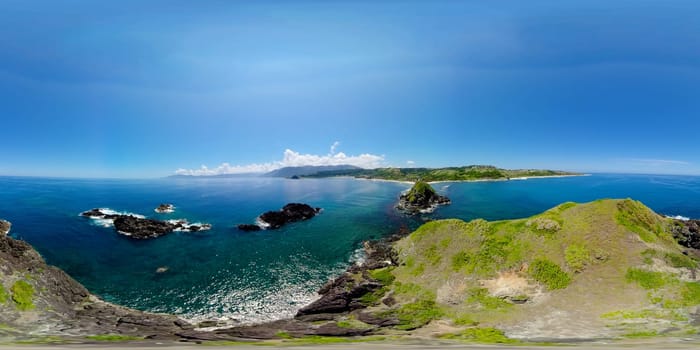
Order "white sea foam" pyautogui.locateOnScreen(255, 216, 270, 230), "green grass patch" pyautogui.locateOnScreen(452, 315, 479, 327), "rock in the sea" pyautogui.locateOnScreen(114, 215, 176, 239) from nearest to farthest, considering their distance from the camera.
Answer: "green grass patch" pyautogui.locateOnScreen(452, 315, 479, 327) → "rock in the sea" pyautogui.locateOnScreen(114, 215, 176, 239) → "white sea foam" pyautogui.locateOnScreen(255, 216, 270, 230)

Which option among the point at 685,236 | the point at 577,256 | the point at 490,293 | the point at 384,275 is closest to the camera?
the point at 490,293

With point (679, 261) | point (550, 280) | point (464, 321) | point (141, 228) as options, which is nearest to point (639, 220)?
point (679, 261)

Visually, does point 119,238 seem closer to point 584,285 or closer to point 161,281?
point 161,281

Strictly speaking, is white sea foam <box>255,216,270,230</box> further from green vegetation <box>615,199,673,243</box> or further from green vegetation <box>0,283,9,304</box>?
green vegetation <box>615,199,673,243</box>

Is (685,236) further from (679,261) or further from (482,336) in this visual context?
(482,336)

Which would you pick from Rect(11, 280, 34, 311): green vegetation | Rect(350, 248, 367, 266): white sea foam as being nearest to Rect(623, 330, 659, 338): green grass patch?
Rect(350, 248, 367, 266): white sea foam

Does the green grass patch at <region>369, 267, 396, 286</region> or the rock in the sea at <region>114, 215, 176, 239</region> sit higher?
the rock in the sea at <region>114, 215, 176, 239</region>

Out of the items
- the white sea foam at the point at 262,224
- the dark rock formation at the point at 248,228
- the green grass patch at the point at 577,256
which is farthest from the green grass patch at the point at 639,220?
the dark rock formation at the point at 248,228
